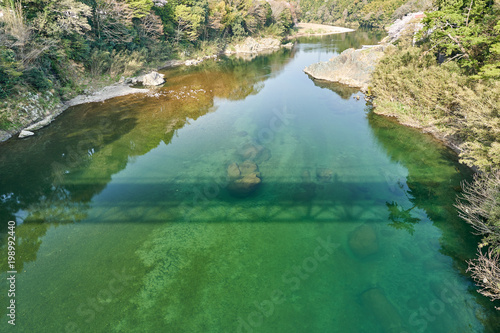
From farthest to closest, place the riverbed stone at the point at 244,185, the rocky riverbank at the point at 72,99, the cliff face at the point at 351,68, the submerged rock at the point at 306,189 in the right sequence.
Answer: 1. the cliff face at the point at 351,68
2. the rocky riverbank at the point at 72,99
3. the riverbed stone at the point at 244,185
4. the submerged rock at the point at 306,189

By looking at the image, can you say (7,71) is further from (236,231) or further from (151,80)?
(236,231)

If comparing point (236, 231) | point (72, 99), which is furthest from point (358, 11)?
point (236, 231)

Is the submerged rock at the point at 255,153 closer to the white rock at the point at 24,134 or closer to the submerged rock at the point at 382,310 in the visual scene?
the submerged rock at the point at 382,310

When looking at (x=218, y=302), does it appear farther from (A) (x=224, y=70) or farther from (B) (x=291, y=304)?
(A) (x=224, y=70)

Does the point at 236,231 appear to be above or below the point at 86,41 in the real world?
below

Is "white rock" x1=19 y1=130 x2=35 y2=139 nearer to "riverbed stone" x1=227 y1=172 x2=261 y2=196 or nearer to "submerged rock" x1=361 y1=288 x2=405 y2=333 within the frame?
"riverbed stone" x1=227 y1=172 x2=261 y2=196

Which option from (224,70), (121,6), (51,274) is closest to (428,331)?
(51,274)

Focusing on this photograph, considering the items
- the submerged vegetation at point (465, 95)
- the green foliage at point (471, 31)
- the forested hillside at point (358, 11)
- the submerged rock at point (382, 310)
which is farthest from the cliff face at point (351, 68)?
the forested hillside at point (358, 11)
